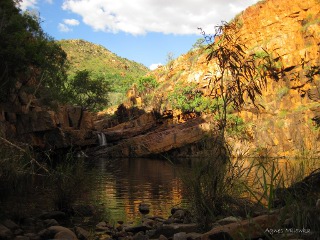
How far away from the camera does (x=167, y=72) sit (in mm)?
67938

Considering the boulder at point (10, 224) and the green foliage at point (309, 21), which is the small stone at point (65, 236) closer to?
the boulder at point (10, 224)

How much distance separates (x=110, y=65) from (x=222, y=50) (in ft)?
337

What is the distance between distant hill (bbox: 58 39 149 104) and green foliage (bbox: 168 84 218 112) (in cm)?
3410

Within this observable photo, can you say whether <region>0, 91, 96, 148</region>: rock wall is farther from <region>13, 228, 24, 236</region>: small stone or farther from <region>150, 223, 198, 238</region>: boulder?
<region>150, 223, 198, 238</region>: boulder

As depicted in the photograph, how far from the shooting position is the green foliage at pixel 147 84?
6356cm

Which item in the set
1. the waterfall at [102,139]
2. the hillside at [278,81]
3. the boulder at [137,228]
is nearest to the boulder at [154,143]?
the waterfall at [102,139]

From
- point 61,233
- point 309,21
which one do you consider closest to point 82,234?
point 61,233

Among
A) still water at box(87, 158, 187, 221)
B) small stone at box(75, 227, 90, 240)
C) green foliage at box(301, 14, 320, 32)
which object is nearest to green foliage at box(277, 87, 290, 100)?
green foliage at box(301, 14, 320, 32)

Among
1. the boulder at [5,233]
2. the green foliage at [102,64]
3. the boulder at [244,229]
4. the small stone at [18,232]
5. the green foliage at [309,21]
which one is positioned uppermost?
the green foliage at [102,64]

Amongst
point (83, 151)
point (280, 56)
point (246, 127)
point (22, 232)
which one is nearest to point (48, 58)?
point (83, 151)

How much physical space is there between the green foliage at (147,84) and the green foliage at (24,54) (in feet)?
80.9

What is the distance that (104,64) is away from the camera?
4149 inches

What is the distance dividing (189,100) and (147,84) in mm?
13840

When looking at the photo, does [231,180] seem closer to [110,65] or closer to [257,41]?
[257,41]
